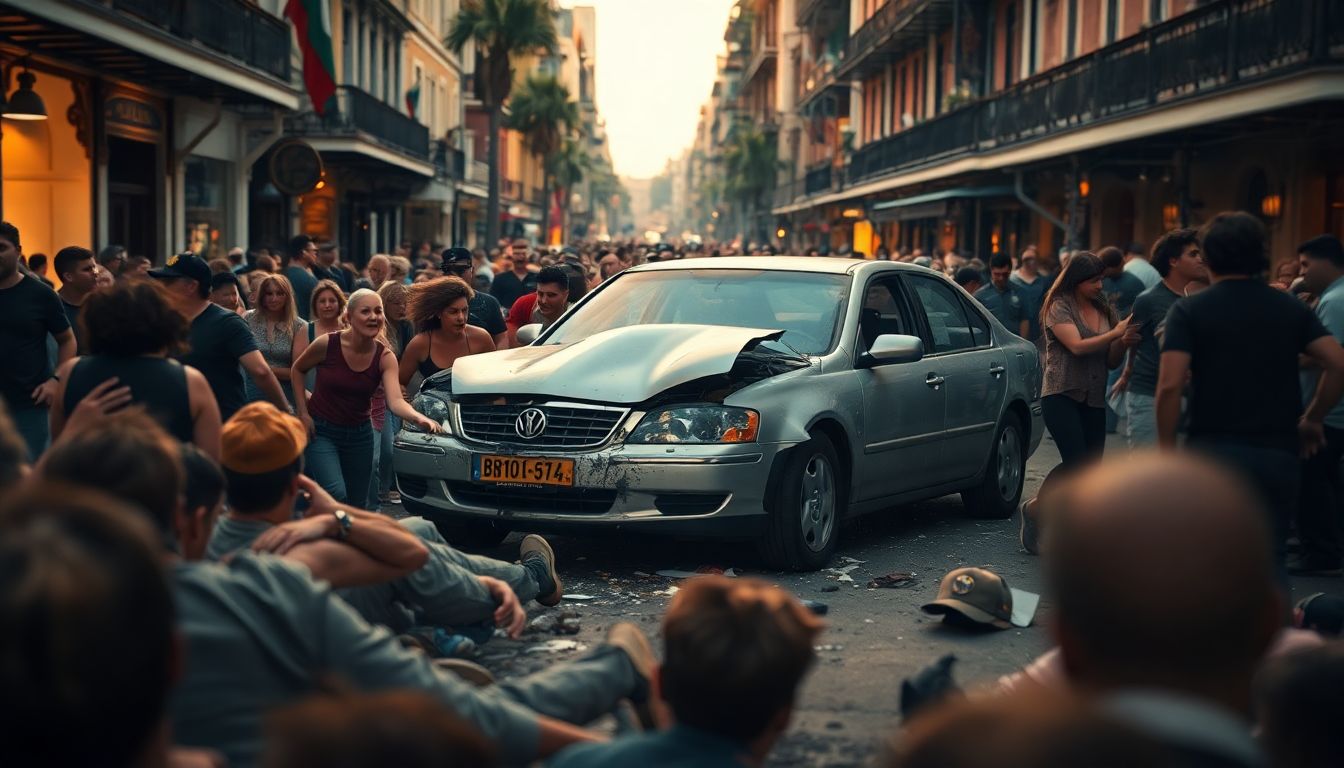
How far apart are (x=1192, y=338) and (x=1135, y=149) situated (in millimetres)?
16695

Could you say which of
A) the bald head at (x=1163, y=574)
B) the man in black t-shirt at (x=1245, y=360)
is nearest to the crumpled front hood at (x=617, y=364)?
the man in black t-shirt at (x=1245, y=360)

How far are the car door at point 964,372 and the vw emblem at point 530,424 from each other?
2681 mm

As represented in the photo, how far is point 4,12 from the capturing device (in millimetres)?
13273

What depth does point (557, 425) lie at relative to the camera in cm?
780

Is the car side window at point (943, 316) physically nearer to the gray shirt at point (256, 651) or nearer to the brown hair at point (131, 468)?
the gray shirt at point (256, 651)

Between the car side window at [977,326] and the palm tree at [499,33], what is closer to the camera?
the car side window at [977,326]

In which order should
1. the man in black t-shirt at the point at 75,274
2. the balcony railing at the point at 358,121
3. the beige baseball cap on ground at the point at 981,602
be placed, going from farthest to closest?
the balcony railing at the point at 358,121 → the man in black t-shirt at the point at 75,274 → the beige baseball cap on ground at the point at 981,602

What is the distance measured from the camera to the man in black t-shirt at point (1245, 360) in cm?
568

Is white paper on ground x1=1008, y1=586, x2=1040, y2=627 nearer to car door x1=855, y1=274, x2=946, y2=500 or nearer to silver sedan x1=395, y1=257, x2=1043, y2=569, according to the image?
silver sedan x1=395, y1=257, x2=1043, y2=569

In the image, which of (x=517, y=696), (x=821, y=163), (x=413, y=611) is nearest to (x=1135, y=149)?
(x=413, y=611)

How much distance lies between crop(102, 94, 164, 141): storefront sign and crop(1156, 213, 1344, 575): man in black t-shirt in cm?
1531

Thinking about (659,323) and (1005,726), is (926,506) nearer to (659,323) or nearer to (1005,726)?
(659,323)

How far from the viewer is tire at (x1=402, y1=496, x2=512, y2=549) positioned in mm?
8102

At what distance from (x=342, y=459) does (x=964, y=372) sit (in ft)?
12.3
